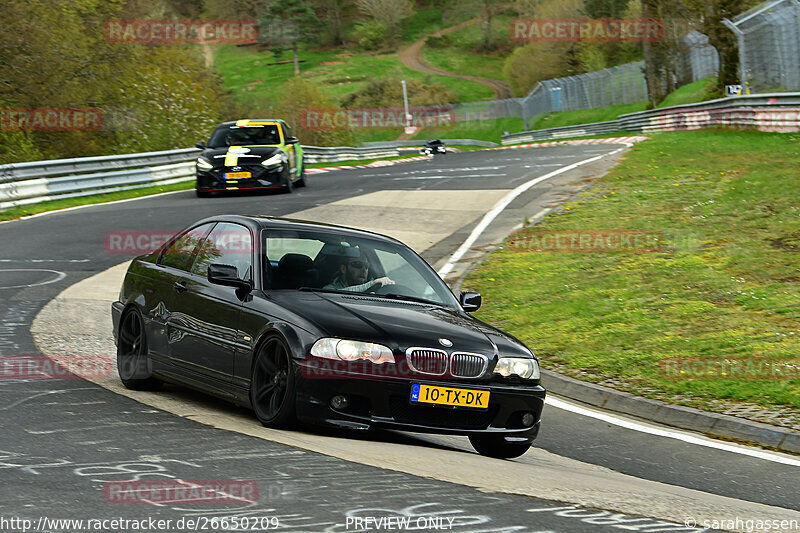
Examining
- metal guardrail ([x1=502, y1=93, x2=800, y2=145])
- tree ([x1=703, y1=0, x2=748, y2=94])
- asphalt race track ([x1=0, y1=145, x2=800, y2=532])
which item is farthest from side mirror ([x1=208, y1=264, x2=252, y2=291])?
tree ([x1=703, y1=0, x2=748, y2=94])

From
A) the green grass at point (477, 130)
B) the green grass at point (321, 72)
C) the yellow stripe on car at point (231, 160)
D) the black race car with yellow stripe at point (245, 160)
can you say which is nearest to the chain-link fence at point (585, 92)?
the green grass at point (477, 130)

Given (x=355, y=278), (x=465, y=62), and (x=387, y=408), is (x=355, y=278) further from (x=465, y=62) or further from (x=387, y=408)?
(x=465, y=62)

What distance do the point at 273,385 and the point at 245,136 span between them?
19.9m

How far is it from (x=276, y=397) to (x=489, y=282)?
8.37 m

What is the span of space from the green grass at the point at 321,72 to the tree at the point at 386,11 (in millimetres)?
6945

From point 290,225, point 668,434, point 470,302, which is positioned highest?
point 290,225

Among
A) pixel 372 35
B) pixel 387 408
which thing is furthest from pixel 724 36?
pixel 372 35

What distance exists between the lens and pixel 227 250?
818 cm

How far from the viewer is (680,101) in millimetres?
56688

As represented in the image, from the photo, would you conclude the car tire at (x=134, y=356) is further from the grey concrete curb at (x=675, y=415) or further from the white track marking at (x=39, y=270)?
the white track marking at (x=39, y=270)

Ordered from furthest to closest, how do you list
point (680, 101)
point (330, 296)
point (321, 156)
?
1. point (680, 101)
2. point (321, 156)
3. point (330, 296)

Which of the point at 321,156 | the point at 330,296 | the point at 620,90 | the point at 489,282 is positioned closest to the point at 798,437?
the point at 330,296

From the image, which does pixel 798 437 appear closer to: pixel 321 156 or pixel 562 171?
pixel 562 171

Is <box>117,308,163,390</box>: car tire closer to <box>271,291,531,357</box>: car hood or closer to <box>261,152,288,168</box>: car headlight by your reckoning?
<box>271,291,531,357</box>: car hood
